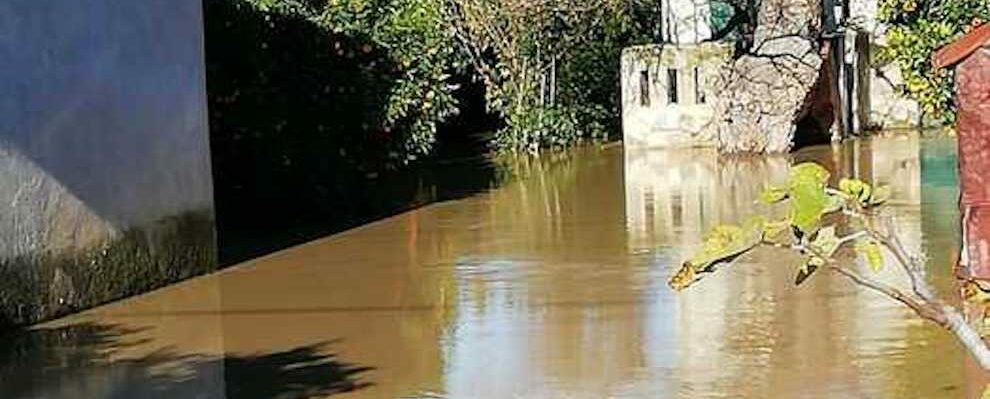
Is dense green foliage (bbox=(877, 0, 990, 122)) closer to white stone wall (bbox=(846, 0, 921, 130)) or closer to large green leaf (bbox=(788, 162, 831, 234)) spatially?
large green leaf (bbox=(788, 162, 831, 234))

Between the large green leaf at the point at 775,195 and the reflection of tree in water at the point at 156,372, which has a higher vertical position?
the large green leaf at the point at 775,195

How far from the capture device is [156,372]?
7.75 metres

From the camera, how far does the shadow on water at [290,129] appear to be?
12.8 meters

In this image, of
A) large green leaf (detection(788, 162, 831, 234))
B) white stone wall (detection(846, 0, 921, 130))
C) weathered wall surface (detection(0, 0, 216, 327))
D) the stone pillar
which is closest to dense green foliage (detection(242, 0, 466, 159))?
weathered wall surface (detection(0, 0, 216, 327))

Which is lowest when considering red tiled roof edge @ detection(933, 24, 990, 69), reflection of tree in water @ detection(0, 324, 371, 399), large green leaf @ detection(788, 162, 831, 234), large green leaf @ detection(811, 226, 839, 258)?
reflection of tree in water @ detection(0, 324, 371, 399)

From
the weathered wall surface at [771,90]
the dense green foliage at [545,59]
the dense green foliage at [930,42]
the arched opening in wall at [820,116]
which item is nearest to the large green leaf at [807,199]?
the dense green foliage at [930,42]

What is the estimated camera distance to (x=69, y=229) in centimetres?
930

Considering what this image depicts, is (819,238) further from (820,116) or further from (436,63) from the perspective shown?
(820,116)

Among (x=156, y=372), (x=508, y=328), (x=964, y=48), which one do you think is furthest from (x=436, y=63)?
(x=964, y=48)

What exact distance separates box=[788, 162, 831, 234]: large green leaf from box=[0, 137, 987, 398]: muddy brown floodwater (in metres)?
3.99

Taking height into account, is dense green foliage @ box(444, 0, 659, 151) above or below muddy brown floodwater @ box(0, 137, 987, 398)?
above

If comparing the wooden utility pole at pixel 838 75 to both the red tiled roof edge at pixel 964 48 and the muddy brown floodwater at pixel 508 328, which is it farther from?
the red tiled roof edge at pixel 964 48

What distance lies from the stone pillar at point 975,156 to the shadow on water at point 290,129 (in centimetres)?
635

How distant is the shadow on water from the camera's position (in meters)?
12.8
